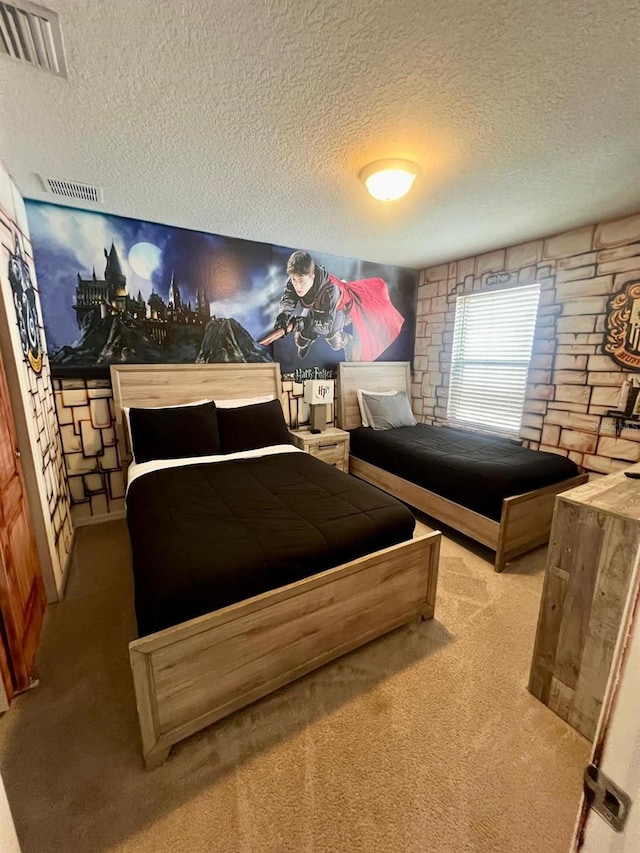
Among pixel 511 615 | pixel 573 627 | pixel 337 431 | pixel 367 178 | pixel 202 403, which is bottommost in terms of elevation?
pixel 511 615

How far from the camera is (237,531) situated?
1.60 m

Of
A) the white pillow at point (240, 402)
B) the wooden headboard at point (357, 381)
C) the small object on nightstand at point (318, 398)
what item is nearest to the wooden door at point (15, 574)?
the white pillow at point (240, 402)

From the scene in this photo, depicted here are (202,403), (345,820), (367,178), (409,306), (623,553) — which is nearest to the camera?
(345,820)

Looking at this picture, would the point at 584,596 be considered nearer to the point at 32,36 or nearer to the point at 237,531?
the point at 237,531

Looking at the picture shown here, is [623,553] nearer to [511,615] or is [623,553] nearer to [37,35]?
[511,615]

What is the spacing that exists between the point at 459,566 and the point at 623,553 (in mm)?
1258

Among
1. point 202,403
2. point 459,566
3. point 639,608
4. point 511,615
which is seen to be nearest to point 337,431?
point 202,403

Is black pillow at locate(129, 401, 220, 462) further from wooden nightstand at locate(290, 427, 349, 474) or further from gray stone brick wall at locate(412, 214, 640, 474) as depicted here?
gray stone brick wall at locate(412, 214, 640, 474)

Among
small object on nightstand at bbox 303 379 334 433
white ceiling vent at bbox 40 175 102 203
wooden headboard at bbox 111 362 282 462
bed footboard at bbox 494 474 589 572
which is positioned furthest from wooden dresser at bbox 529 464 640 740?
white ceiling vent at bbox 40 175 102 203

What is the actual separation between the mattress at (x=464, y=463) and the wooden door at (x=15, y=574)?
258cm

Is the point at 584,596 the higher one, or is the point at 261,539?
the point at 261,539

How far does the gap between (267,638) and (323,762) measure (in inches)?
17.6

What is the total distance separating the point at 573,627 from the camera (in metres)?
1.42

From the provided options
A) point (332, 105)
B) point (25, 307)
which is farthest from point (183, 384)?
point (332, 105)
